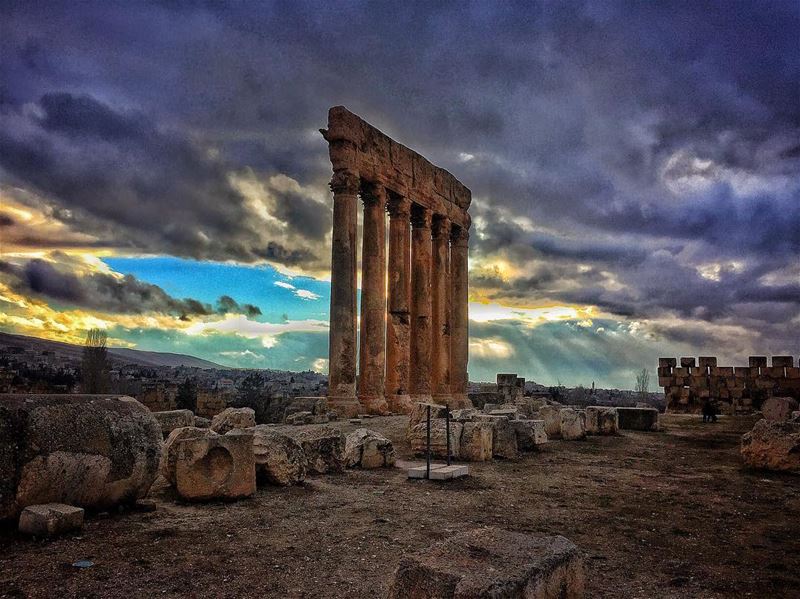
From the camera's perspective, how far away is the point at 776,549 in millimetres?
5449

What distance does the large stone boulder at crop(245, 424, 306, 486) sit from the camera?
759 centimetres

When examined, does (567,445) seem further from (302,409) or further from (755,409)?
(755,409)

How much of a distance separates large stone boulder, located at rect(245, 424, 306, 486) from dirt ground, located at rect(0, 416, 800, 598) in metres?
0.20

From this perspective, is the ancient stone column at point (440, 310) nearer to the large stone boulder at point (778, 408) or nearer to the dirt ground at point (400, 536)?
the large stone boulder at point (778, 408)

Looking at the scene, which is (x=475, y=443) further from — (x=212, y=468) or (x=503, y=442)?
(x=212, y=468)

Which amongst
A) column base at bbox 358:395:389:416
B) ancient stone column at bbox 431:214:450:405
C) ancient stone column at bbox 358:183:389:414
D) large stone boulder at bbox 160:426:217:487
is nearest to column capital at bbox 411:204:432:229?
ancient stone column at bbox 431:214:450:405

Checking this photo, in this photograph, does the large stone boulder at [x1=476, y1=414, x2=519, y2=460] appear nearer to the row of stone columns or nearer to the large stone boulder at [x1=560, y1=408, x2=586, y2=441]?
the large stone boulder at [x1=560, y1=408, x2=586, y2=441]

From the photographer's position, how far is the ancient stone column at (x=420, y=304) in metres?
22.6

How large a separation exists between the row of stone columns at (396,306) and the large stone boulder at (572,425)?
6.27m

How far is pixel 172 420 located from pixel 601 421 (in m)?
11.2

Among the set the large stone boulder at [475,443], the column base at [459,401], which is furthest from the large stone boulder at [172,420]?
the column base at [459,401]

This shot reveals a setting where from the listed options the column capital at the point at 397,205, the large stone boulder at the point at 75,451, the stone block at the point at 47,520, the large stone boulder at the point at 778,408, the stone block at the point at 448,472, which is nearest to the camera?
the stone block at the point at 47,520

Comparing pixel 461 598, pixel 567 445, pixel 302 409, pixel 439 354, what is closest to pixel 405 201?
pixel 439 354

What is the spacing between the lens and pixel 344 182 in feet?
61.8
